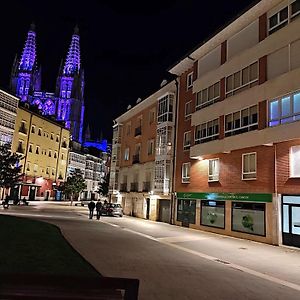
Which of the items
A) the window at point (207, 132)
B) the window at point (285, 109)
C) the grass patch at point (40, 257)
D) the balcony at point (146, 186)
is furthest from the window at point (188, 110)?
the grass patch at point (40, 257)

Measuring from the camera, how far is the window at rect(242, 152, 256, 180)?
22547mm

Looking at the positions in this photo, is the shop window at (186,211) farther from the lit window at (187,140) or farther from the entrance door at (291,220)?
the entrance door at (291,220)

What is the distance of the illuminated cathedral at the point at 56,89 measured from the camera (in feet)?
500

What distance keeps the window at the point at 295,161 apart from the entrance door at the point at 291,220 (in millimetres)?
1285

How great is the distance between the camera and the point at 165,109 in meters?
36.1

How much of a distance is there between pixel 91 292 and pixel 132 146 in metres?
40.4

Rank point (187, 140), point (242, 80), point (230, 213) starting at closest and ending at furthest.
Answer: point (242, 80)
point (230, 213)
point (187, 140)

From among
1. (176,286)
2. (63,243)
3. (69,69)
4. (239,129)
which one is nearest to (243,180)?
(239,129)

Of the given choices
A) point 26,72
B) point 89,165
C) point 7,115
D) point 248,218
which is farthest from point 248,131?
point 26,72

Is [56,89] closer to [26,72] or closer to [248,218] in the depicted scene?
[26,72]

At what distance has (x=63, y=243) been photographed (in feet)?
52.6

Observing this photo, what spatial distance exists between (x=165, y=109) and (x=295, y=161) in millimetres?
18343

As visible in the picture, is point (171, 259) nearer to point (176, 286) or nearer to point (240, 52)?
point (176, 286)

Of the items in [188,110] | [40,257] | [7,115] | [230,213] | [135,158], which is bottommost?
[40,257]
